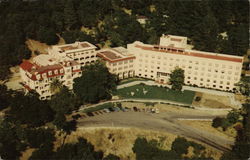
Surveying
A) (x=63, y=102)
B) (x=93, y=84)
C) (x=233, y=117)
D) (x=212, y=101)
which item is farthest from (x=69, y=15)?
(x=233, y=117)

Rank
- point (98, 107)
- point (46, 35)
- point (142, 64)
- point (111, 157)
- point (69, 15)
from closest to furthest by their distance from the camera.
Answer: point (111, 157), point (98, 107), point (142, 64), point (46, 35), point (69, 15)

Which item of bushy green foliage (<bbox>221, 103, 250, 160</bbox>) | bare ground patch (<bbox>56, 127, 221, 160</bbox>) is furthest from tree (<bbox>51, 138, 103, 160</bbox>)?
bushy green foliage (<bbox>221, 103, 250, 160</bbox>)

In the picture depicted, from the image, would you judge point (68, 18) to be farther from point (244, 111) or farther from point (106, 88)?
point (244, 111)

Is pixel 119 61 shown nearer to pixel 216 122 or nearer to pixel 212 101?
pixel 212 101

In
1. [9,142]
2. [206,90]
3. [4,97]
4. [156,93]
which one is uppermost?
[206,90]

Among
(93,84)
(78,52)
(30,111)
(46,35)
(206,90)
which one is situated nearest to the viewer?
(30,111)

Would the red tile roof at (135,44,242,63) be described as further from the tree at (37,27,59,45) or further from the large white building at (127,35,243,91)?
the tree at (37,27,59,45)

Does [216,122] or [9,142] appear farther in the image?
[216,122]
